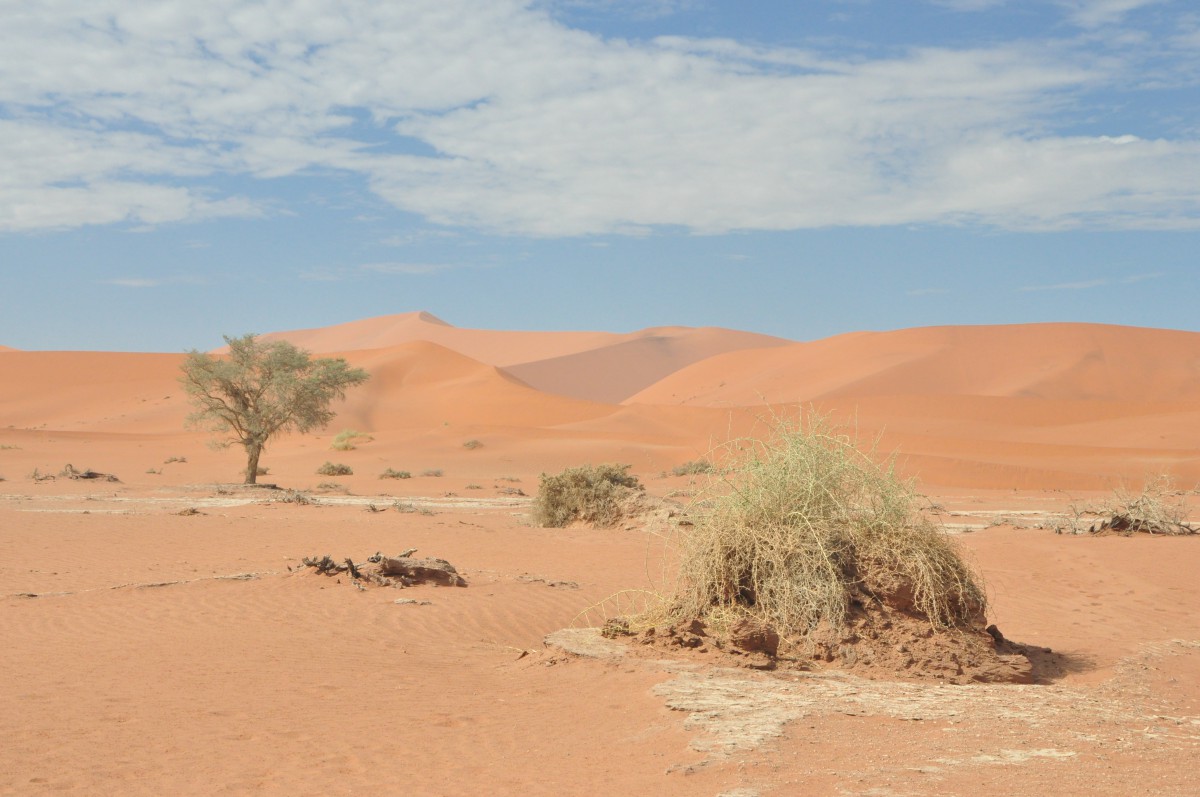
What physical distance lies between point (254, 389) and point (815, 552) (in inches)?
977

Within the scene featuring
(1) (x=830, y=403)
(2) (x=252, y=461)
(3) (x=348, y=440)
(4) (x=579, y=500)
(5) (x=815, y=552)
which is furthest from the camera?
(1) (x=830, y=403)

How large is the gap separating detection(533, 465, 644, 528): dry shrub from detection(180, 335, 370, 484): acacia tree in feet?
39.7

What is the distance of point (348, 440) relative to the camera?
43.2 m

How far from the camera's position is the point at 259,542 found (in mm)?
16047

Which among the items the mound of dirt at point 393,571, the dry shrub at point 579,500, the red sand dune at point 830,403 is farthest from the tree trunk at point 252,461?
the mound of dirt at point 393,571

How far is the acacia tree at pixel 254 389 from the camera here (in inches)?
1142

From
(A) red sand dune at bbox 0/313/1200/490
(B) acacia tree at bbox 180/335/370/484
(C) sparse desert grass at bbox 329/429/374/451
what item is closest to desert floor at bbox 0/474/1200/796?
(B) acacia tree at bbox 180/335/370/484

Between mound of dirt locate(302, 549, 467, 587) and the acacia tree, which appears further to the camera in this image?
the acacia tree

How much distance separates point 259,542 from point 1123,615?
Result: 11879 mm

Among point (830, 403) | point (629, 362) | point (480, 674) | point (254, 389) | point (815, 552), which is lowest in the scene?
point (480, 674)

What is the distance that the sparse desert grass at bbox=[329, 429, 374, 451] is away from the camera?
41.8 metres

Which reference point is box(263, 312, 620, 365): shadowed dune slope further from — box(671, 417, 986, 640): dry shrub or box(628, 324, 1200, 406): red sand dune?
box(671, 417, 986, 640): dry shrub

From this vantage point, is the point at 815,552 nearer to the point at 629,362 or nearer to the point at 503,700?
the point at 503,700

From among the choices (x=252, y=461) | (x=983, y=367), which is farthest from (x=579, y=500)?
(x=983, y=367)
